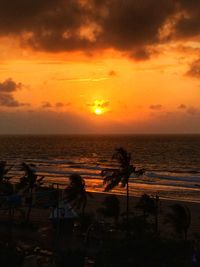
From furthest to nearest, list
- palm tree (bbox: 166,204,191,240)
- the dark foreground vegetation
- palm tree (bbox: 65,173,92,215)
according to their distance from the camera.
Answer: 1. palm tree (bbox: 65,173,92,215)
2. palm tree (bbox: 166,204,191,240)
3. the dark foreground vegetation

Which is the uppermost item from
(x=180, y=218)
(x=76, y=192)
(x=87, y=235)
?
(x=76, y=192)

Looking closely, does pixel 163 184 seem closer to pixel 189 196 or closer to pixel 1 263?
pixel 189 196

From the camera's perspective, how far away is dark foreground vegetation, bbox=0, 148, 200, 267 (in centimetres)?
1366

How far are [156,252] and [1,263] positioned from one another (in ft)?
16.5

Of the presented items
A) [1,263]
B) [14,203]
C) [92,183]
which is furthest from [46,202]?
[92,183]

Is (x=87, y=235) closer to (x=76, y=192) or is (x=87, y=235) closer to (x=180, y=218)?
(x=76, y=192)

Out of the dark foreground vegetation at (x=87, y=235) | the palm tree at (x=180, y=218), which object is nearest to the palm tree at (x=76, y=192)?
the dark foreground vegetation at (x=87, y=235)

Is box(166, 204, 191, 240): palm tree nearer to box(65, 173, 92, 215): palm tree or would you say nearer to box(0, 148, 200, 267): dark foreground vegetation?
box(0, 148, 200, 267): dark foreground vegetation

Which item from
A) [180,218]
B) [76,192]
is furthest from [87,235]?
[180,218]

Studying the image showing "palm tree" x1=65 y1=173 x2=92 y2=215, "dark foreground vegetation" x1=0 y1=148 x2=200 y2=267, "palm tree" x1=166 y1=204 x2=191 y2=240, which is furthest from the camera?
"palm tree" x1=65 y1=173 x2=92 y2=215

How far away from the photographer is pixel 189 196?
46781mm

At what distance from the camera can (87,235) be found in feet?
74.3

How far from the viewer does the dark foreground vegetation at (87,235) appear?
44.8 feet

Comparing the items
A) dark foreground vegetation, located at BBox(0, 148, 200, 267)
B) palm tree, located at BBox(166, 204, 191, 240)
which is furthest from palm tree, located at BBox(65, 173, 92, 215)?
palm tree, located at BBox(166, 204, 191, 240)
